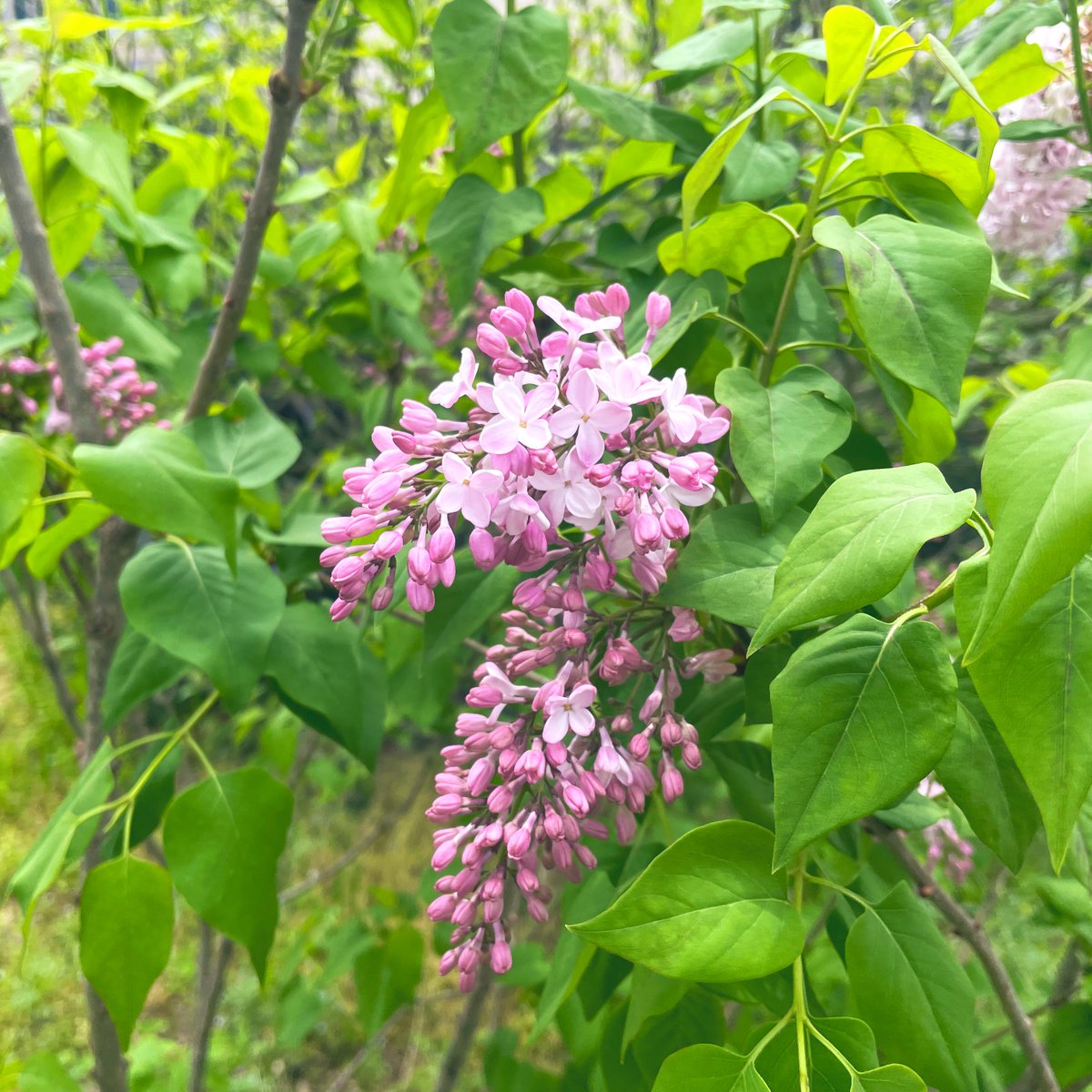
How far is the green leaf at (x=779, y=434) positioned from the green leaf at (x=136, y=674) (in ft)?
1.88

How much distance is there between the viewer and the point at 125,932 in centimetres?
69

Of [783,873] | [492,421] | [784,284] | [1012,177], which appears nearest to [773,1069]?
[783,873]

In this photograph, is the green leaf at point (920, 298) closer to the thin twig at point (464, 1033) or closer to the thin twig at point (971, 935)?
the thin twig at point (971, 935)

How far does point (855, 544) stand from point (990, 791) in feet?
0.63

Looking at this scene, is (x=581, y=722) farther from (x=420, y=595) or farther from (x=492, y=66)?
(x=492, y=66)

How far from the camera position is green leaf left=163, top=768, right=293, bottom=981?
0.69 metres

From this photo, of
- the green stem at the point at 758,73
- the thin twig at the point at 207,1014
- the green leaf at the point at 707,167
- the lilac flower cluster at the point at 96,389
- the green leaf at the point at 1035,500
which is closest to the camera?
the green leaf at the point at 1035,500

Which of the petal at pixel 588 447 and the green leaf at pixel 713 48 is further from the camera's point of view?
the green leaf at pixel 713 48

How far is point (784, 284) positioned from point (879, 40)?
161 mm

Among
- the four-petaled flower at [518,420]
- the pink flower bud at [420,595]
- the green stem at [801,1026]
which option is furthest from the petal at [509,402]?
the green stem at [801,1026]

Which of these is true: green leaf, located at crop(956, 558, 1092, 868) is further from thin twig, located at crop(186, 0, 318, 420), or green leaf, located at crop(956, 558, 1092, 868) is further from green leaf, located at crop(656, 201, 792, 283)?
thin twig, located at crop(186, 0, 318, 420)

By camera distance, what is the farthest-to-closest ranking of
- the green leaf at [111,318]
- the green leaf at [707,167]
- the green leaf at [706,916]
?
the green leaf at [111,318] → the green leaf at [707,167] → the green leaf at [706,916]

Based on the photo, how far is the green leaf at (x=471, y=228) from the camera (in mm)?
764

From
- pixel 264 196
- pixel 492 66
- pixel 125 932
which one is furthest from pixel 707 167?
pixel 125 932
